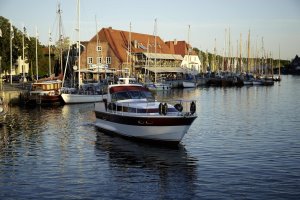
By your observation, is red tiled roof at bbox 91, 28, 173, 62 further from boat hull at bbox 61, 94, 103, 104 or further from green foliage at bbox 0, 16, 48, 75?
boat hull at bbox 61, 94, 103, 104

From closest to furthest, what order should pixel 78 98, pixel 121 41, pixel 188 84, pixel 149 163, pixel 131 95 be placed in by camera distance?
pixel 149 163 → pixel 131 95 → pixel 78 98 → pixel 188 84 → pixel 121 41

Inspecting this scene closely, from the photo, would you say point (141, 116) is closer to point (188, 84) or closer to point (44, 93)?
point (44, 93)

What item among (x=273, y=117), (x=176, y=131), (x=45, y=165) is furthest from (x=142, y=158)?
(x=273, y=117)

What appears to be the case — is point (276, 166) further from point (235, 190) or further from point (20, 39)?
point (20, 39)

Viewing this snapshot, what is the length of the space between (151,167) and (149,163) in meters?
0.85

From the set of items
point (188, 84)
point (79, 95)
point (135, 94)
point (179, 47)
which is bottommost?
point (79, 95)

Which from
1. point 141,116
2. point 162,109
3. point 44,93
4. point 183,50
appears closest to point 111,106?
point 141,116

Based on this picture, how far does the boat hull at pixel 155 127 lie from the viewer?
86.2ft

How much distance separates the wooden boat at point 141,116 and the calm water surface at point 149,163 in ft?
2.76

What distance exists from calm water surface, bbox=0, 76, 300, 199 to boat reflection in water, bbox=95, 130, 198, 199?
0.04m

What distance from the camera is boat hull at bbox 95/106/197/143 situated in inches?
1035

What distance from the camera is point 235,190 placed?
18609 millimetres

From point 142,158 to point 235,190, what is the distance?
7425 millimetres

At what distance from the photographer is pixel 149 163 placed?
23594 mm
